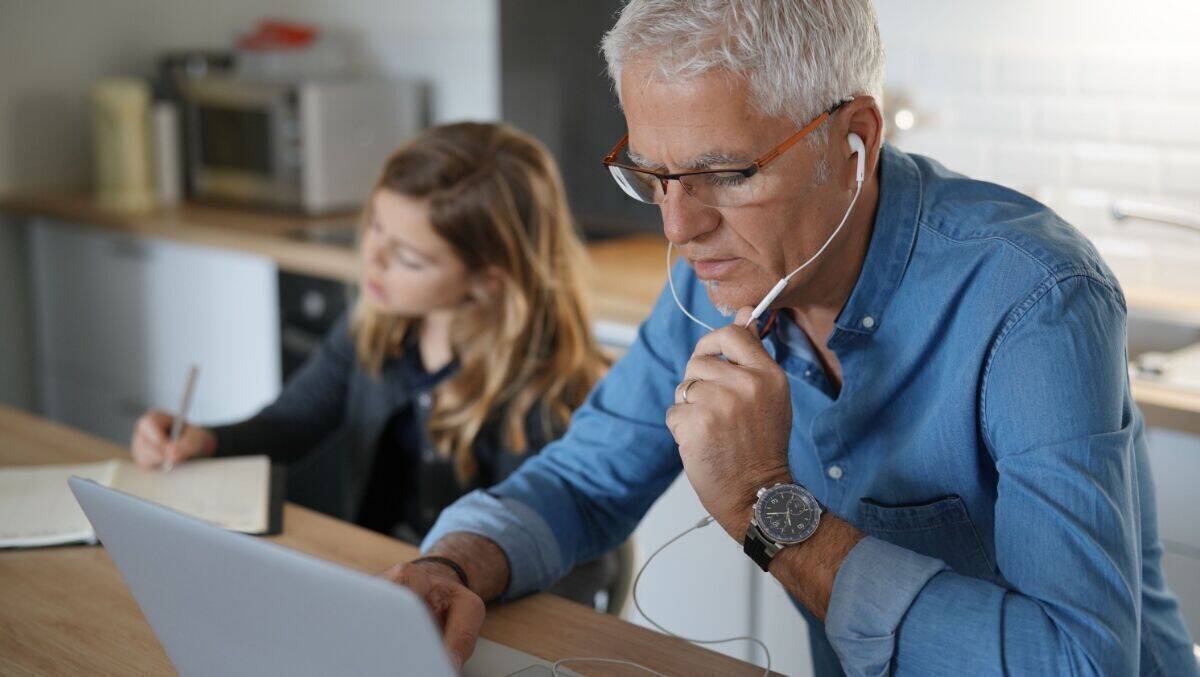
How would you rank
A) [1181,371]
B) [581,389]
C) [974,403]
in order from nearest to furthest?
[974,403]
[581,389]
[1181,371]

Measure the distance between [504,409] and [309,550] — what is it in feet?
1.91

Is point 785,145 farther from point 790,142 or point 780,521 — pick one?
point 780,521

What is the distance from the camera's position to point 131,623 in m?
1.14

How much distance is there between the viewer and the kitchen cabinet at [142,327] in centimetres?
302

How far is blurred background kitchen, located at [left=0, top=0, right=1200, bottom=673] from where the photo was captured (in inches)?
89.2

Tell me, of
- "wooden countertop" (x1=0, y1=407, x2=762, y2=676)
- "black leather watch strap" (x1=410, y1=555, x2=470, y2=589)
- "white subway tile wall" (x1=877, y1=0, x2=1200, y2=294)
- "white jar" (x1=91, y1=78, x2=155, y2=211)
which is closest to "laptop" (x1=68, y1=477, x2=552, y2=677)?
"wooden countertop" (x1=0, y1=407, x2=762, y2=676)

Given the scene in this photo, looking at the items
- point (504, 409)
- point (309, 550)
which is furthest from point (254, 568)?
point (504, 409)

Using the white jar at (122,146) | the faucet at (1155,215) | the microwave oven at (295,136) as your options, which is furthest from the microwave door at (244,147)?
the faucet at (1155,215)

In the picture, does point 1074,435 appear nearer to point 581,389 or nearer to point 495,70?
point 581,389

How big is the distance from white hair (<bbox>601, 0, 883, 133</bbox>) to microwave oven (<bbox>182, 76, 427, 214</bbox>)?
225 centimetres

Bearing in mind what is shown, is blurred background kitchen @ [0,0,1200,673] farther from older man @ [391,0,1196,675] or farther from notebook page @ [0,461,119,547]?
notebook page @ [0,461,119,547]

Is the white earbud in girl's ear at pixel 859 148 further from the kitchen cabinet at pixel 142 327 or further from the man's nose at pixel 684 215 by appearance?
the kitchen cabinet at pixel 142 327

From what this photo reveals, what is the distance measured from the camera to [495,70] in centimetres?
329

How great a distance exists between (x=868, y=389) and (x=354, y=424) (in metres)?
1.03
